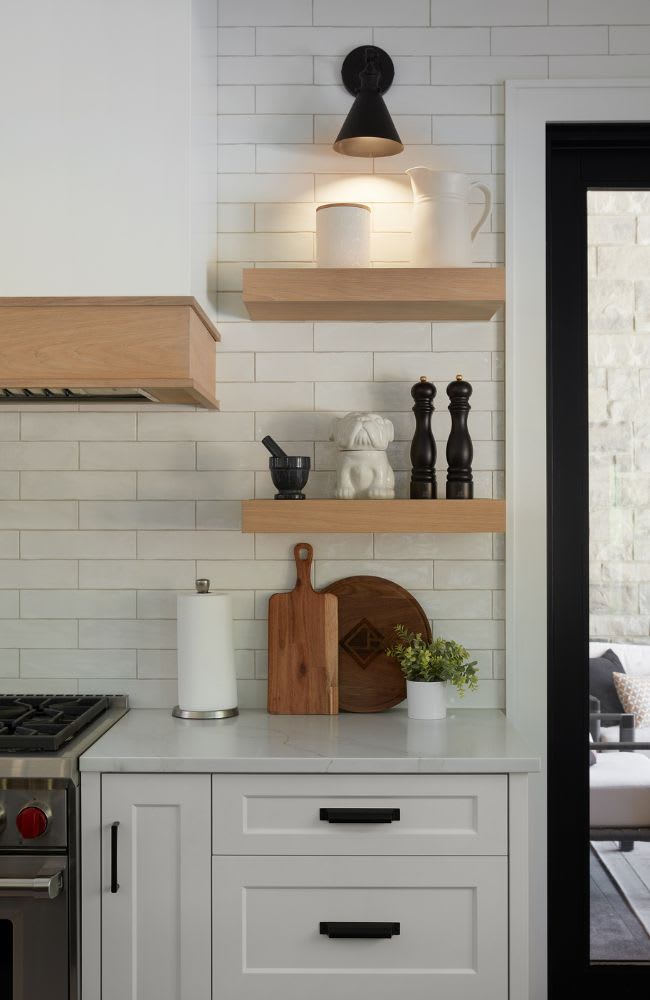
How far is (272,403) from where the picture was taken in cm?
251

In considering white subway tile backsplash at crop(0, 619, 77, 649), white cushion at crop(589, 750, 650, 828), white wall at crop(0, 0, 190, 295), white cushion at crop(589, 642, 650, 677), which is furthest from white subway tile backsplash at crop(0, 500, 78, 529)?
white cushion at crop(589, 750, 650, 828)

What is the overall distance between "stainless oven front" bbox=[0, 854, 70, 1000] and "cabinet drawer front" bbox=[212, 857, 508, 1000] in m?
0.31

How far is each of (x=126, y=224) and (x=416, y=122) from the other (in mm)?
911

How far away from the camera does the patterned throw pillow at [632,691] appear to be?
2561 millimetres

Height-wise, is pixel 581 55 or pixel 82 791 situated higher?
pixel 581 55

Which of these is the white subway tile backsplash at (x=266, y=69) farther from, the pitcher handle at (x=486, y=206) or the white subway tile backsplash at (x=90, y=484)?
the white subway tile backsplash at (x=90, y=484)

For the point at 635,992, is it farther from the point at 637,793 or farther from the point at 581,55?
the point at 581,55

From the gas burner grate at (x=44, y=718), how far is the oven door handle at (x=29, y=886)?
255mm

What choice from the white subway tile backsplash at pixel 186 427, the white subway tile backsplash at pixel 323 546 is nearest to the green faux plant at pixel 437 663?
the white subway tile backsplash at pixel 323 546

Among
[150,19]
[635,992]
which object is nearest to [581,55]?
[150,19]

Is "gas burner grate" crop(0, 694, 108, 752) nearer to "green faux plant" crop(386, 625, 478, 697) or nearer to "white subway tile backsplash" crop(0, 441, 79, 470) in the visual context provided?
"white subway tile backsplash" crop(0, 441, 79, 470)

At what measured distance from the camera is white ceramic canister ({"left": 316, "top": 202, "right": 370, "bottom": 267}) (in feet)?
7.59

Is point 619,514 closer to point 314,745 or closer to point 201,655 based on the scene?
point 314,745

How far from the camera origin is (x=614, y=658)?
8.39 ft
